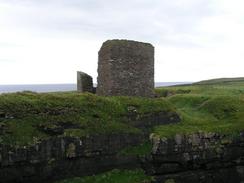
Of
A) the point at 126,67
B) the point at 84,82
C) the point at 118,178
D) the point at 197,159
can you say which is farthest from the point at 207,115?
the point at 118,178

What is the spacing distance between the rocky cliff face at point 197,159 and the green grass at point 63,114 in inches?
96.3

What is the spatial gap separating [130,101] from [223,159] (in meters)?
7.34

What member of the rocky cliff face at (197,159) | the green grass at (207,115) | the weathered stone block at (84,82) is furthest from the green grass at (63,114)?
the weathered stone block at (84,82)

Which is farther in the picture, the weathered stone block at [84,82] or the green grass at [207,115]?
the weathered stone block at [84,82]

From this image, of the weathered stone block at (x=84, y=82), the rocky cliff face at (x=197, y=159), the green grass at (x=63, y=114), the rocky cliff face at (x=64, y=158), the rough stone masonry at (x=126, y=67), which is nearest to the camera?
the rocky cliff face at (x=64, y=158)

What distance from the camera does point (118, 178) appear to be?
Answer: 24.7m

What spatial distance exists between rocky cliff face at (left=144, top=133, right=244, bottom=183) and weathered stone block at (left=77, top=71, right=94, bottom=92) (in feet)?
32.0

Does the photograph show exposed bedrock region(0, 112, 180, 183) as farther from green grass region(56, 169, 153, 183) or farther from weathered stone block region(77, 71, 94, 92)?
weathered stone block region(77, 71, 94, 92)

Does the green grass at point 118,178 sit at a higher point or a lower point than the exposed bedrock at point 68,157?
lower

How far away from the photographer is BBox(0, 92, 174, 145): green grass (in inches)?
915

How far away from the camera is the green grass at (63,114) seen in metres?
23.2

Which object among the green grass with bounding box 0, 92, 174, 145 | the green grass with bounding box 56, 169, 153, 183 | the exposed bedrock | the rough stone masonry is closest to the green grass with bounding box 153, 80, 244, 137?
the green grass with bounding box 0, 92, 174, 145

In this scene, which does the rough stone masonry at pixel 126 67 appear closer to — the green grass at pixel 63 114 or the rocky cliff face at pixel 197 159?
the green grass at pixel 63 114

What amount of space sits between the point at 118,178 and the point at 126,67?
33.4 feet
